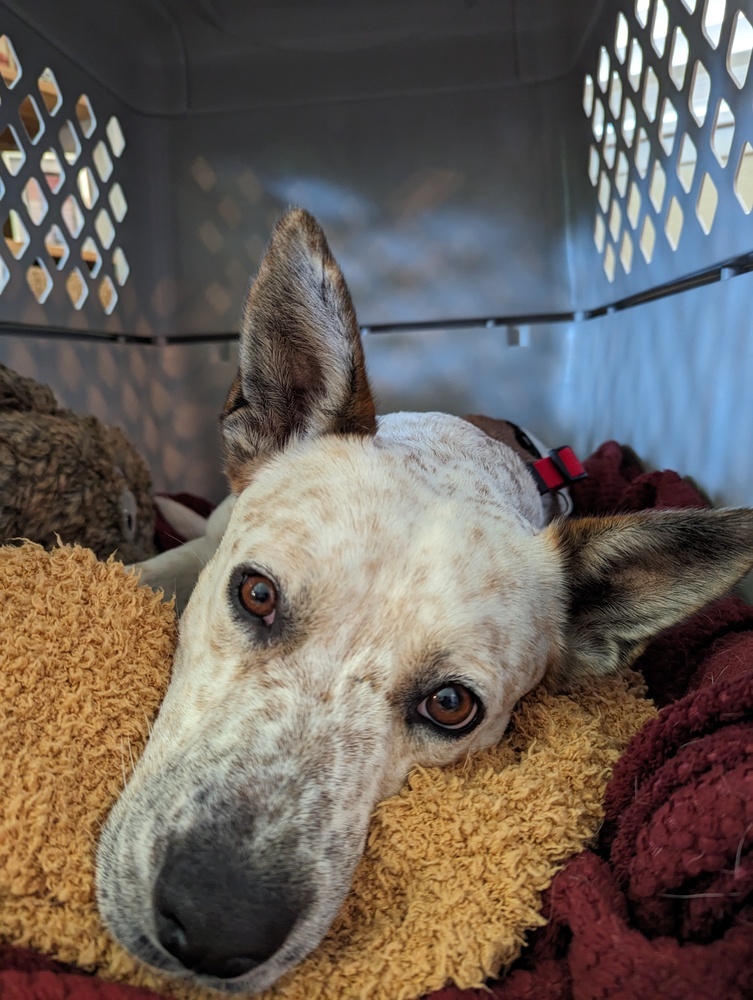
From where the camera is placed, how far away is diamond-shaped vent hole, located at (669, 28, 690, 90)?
2.10 metres

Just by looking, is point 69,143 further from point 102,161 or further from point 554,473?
point 554,473

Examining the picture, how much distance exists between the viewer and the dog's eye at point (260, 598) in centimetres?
134

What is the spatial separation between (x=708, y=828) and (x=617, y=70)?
2.52 meters

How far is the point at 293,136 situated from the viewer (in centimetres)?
326

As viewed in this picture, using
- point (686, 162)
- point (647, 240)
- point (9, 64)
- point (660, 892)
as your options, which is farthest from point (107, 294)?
point (660, 892)

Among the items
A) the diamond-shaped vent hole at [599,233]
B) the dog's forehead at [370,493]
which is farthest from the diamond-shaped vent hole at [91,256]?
the diamond-shaped vent hole at [599,233]

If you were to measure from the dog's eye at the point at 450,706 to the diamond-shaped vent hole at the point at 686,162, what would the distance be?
1.58m

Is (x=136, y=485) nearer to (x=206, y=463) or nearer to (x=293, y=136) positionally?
(x=206, y=463)

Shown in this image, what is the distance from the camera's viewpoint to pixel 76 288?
2.80 metres

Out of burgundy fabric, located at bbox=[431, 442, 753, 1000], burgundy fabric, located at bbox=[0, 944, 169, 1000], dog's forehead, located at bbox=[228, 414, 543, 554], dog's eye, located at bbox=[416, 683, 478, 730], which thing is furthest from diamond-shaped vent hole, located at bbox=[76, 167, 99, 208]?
burgundy fabric, located at bbox=[431, 442, 753, 1000]

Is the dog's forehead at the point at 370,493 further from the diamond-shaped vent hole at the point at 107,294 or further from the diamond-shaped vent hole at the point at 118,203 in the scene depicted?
the diamond-shaped vent hole at the point at 118,203

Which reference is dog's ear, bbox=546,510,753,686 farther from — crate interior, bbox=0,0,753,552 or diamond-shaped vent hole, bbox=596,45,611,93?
diamond-shaped vent hole, bbox=596,45,611,93

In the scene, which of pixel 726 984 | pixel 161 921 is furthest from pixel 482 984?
pixel 161 921

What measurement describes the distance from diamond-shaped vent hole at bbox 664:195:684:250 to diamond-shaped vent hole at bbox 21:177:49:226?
1.96m
